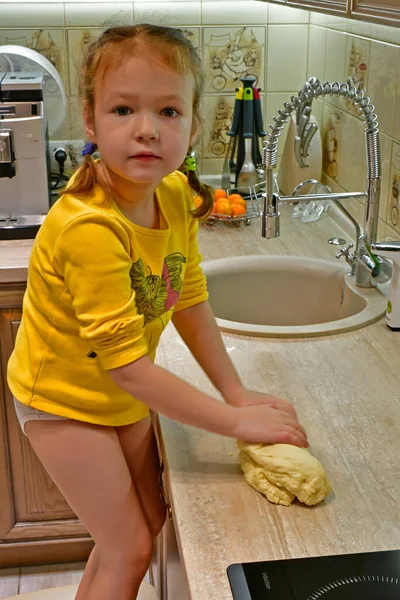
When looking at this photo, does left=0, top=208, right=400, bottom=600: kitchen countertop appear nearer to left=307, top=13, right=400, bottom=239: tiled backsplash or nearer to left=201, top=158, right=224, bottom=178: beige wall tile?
left=307, top=13, right=400, bottom=239: tiled backsplash

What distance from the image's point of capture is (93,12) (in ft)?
7.75

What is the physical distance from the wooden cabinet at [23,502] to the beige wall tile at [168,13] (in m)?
1.04

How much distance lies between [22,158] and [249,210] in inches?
26.1

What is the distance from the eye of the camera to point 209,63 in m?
2.46

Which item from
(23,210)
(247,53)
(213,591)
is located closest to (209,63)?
(247,53)

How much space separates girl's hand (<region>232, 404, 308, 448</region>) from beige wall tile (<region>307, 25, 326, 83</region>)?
1549 mm

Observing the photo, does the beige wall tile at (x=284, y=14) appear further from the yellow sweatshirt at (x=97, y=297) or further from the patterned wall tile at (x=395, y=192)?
the yellow sweatshirt at (x=97, y=297)

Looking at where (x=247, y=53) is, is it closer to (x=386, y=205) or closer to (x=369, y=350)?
(x=386, y=205)

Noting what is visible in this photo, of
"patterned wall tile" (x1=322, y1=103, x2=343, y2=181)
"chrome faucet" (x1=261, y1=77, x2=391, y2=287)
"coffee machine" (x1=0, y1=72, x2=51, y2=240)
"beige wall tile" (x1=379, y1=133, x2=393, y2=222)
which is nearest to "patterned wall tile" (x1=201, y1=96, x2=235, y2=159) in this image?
"patterned wall tile" (x1=322, y1=103, x2=343, y2=181)

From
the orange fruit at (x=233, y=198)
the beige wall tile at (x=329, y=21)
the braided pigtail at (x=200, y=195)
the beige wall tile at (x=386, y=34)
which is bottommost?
the orange fruit at (x=233, y=198)

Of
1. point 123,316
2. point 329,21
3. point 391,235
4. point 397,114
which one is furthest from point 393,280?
point 329,21

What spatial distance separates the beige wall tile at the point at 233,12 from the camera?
7.90ft

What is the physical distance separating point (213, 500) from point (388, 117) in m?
1.13

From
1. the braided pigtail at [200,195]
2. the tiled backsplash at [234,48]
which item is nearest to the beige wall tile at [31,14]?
the tiled backsplash at [234,48]
